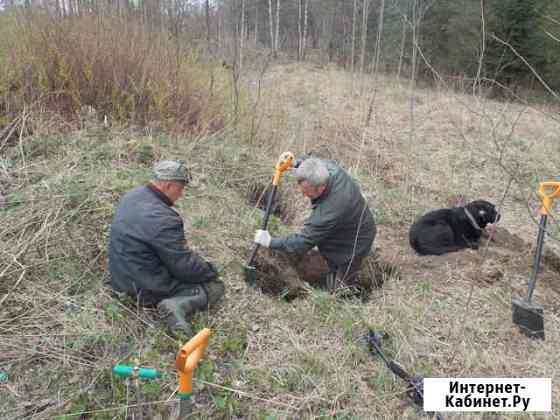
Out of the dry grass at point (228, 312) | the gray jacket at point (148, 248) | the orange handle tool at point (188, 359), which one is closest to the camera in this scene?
the orange handle tool at point (188, 359)

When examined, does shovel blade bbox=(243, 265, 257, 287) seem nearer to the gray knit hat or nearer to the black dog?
the gray knit hat

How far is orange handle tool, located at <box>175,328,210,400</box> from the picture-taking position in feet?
5.01

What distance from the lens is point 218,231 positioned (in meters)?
3.90

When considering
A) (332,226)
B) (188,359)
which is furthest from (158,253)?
(332,226)

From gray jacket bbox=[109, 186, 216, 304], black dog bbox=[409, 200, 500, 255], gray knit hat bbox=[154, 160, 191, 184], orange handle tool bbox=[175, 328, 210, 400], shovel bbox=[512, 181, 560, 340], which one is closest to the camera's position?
orange handle tool bbox=[175, 328, 210, 400]

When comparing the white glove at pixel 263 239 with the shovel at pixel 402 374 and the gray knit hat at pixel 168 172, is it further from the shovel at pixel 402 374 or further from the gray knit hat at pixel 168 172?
the shovel at pixel 402 374

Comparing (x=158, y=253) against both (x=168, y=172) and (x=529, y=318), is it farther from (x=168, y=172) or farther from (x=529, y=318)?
(x=529, y=318)

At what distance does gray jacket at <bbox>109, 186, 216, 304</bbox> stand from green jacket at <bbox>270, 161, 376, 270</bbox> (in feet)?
3.23

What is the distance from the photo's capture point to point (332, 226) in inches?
136

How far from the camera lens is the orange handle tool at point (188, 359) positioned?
1.53 metres

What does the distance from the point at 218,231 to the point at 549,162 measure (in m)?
6.56

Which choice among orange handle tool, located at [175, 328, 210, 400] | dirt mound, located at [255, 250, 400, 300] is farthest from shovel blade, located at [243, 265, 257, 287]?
orange handle tool, located at [175, 328, 210, 400]

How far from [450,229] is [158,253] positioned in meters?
3.22

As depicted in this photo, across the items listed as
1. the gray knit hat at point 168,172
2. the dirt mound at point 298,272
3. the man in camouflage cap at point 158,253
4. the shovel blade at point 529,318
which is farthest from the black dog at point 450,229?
the gray knit hat at point 168,172
